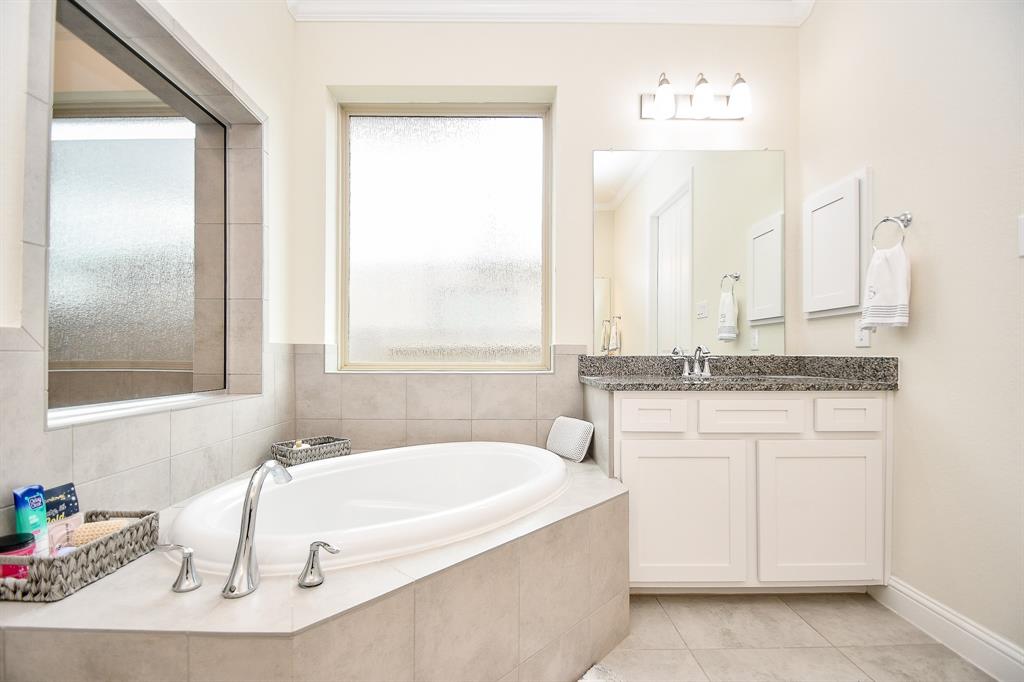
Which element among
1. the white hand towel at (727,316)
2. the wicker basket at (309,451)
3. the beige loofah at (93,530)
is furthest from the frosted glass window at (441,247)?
the beige loofah at (93,530)

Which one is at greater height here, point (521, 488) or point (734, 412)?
point (734, 412)

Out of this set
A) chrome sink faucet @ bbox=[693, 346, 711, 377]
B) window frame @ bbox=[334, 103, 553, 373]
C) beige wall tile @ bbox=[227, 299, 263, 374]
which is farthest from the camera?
window frame @ bbox=[334, 103, 553, 373]

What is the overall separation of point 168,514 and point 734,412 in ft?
6.41

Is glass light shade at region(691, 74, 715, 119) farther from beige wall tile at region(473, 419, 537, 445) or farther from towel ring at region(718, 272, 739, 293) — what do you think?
beige wall tile at region(473, 419, 537, 445)

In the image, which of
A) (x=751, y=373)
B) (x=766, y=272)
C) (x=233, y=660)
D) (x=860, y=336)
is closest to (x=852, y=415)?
(x=860, y=336)

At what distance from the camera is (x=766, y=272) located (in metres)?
2.46

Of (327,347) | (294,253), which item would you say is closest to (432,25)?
(294,253)

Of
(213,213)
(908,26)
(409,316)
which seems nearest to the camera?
(908,26)

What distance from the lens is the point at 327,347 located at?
7.91 ft

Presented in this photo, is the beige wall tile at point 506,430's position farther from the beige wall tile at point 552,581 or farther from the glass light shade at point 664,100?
the glass light shade at point 664,100

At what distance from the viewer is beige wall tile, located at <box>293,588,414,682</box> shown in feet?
2.89

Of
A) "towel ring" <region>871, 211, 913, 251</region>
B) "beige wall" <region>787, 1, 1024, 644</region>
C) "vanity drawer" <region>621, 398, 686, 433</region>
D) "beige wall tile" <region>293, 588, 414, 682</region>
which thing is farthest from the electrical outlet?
"beige wall tile" <region>293, 588, 414, 682</region>

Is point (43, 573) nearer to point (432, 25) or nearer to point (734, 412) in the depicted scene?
point (734, 412)

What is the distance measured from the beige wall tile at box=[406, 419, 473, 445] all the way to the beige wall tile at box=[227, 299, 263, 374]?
2.44ft
